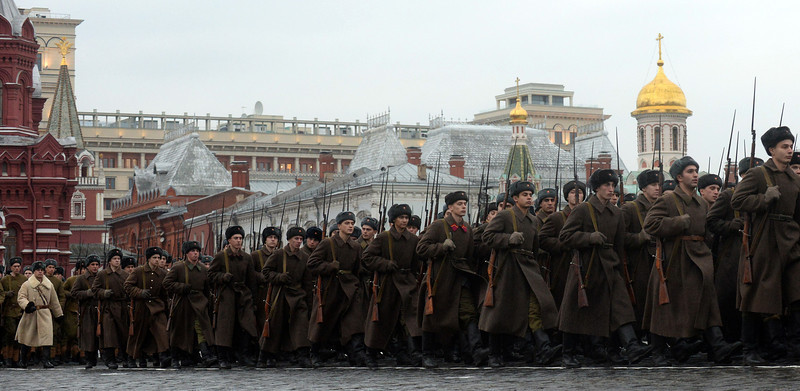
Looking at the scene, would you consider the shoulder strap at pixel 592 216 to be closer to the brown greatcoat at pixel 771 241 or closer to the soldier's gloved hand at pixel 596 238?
the soldier's gloved hand at pixel 596 238

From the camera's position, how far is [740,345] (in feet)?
41.6

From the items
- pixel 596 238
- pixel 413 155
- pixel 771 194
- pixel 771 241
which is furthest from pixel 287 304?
pixel 413 155

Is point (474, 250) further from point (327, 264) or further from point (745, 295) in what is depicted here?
point (745, 295)

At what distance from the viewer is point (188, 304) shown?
59.0 feet

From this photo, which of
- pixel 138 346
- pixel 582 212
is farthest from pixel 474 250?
pixel 138 346

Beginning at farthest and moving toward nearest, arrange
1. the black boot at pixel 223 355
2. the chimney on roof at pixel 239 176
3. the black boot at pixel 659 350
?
1. the chimney on roof at pixel 239 176
2. the black boot at pixel 223 355
3. the black boot at pixel 659 350

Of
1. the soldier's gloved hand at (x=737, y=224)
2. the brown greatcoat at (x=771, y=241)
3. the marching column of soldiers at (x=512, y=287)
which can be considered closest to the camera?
the brown greatcoat at (x=771, y=241)

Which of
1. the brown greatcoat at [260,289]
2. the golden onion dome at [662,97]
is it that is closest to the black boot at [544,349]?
the brown greatcoat at [260,289]

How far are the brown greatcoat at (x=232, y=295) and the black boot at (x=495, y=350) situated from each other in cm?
420

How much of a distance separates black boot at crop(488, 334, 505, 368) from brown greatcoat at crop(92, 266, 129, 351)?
678cm

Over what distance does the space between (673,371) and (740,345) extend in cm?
83

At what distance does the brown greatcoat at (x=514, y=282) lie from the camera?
1403 centimetres

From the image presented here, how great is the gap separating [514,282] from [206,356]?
4.97 meters

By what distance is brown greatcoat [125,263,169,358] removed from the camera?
1864 centimetres
